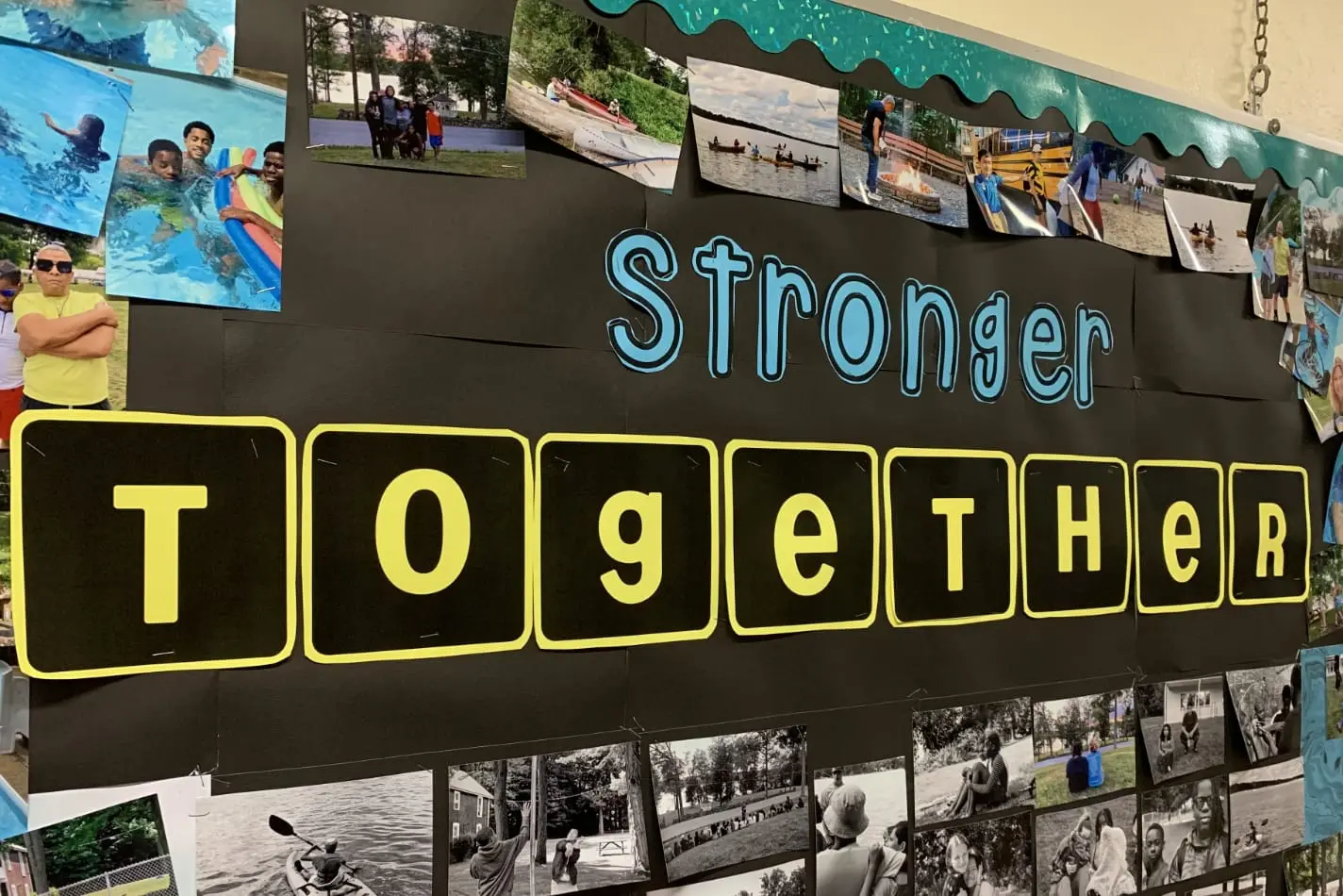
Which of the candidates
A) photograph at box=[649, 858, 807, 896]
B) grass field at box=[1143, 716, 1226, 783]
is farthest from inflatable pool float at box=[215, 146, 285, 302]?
grass field at box=[1143, 716, 1226, 783]

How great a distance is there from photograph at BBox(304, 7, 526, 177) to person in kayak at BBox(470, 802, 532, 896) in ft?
1.64

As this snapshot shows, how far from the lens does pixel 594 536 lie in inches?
31.4

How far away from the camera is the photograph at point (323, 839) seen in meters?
0.67

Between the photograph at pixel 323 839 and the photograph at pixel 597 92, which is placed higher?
the photograph at pixel 597 92

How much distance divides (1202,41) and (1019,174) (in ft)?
1.39

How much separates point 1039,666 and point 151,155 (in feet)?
2.99

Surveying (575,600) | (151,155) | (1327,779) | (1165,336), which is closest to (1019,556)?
(1165,336)

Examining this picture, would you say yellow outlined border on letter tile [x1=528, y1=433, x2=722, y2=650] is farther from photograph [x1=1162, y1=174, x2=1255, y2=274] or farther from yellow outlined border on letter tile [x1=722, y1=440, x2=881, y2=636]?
photograph [x1=1162, y1=174, x2=1255, y2=274]

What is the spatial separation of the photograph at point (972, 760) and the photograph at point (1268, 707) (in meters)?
0.33

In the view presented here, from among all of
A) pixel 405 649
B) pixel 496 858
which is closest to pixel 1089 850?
pixel 496 858

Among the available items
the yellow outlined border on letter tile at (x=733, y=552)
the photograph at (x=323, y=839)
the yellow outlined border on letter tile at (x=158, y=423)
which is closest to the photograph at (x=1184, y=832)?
the yellow outlined border on letter tile at (x=733, y=552)

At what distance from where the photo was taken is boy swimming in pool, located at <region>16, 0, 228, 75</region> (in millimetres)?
637

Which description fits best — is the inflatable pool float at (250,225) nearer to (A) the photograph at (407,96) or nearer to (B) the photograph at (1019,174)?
(A) the photograph at (407,96)

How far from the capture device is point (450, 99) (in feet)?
2.46
